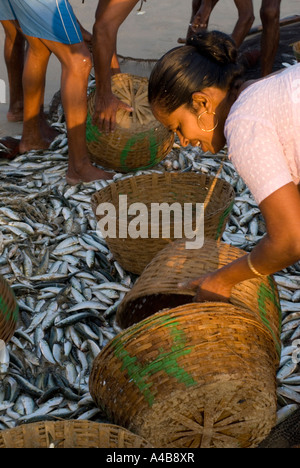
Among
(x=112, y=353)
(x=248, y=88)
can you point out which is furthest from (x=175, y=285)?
(x=248, y=88)

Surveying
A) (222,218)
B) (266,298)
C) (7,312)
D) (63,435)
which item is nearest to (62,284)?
(7,312)

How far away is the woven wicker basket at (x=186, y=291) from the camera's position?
9.02ft

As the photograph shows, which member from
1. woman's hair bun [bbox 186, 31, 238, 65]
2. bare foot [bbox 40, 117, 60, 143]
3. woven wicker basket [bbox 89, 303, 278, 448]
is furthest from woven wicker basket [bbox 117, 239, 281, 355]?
bare foot [bbox 40, 117, 60, 143]

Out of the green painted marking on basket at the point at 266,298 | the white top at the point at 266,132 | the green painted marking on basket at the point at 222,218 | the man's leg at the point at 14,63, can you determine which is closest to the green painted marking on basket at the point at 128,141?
the man's leg at the point at 14,63

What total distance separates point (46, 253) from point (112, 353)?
169 cm

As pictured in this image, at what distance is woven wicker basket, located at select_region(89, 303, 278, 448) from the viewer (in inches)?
94.0

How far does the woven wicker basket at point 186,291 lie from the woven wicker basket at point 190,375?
9.8 inches

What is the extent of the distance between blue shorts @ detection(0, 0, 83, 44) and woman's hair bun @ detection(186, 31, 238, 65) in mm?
2181

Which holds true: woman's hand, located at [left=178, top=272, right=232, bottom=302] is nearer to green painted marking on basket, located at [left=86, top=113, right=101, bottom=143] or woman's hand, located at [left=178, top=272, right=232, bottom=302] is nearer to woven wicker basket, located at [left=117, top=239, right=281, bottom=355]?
woven wicker basket, located at [left=117, top=239, right=281, bottom=355]

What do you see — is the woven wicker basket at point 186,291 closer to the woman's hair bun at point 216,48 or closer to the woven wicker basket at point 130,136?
the woman's hair bun at point 216,48

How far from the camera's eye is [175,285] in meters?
2.77

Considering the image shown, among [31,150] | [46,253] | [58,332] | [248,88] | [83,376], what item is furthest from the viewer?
[31,150]

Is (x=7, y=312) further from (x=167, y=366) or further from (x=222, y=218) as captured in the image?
(x=222, y=218)

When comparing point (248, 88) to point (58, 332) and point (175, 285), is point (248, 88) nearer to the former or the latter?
point (175, 285)
